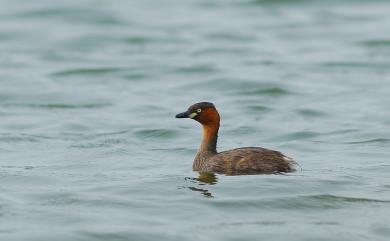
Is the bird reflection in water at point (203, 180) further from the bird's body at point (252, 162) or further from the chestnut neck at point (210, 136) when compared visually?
the chestnut neck at point (210, 136)

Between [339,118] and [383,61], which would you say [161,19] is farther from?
[339,118]

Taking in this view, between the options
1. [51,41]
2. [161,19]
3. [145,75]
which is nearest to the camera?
[145,75]

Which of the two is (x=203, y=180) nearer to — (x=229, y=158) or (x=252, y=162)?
(x=229, y=158)

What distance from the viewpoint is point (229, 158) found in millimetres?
13719

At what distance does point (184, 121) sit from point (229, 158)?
5.08 metres

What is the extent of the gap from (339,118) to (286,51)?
7704 mm

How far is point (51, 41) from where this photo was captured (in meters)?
27.7

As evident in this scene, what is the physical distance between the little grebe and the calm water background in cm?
16

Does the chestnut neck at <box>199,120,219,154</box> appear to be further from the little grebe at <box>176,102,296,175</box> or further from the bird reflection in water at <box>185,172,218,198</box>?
the bird reflection in water at <box>185,172,218,198</box>

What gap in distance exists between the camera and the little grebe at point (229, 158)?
13500mm

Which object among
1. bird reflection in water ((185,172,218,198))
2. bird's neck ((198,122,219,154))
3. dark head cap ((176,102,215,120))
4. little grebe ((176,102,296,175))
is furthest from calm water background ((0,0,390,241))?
dark head cap ((176,102,215,120))

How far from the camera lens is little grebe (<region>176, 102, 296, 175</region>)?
13500 mm

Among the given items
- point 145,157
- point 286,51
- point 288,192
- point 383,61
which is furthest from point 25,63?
point 288,192

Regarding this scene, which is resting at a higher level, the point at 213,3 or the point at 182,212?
the point at 213,3
